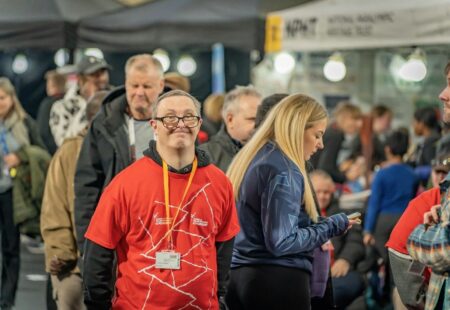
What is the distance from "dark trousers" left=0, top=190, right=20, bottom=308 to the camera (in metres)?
11.0

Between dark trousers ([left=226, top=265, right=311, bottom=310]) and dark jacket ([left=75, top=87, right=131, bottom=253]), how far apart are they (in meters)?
1.20

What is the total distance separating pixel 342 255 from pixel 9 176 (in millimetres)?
3159

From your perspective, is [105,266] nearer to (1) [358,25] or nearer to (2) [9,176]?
(2) [9,176]

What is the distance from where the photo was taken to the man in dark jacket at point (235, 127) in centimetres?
829

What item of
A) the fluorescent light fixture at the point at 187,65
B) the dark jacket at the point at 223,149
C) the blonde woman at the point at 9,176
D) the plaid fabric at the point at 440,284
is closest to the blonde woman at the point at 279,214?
the plaid fabric at the point at 440,284

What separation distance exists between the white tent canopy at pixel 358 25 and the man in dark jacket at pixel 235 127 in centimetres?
385

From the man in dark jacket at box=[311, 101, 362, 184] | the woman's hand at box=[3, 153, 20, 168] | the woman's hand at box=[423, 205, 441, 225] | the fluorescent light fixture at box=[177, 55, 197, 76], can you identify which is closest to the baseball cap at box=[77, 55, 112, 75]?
the woman's hand at box=[3, 153, 20, 168]

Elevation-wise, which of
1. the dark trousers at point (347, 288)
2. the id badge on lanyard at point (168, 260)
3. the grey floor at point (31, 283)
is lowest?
the grey floor at point (31, 283)

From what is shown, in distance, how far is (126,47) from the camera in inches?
560

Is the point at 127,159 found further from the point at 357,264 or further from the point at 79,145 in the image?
the point at 357,264

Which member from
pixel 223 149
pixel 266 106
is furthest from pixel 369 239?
pixel 266 106

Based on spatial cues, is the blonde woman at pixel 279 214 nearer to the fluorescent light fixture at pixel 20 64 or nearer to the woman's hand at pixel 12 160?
the woman's hand at pixel 12 160

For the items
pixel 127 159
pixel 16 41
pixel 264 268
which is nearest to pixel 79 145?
pixel 127 159

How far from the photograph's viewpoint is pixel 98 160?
24.7ft
